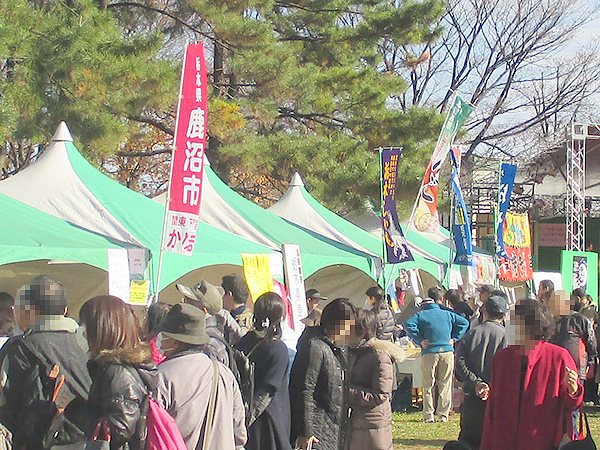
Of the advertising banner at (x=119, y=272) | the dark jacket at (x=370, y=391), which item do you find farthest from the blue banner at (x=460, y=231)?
the dark jacket at (x=370, y=391)

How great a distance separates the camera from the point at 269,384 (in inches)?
187

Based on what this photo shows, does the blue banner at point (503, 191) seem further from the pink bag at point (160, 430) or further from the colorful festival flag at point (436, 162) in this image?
the pink bag at point (160, 430)

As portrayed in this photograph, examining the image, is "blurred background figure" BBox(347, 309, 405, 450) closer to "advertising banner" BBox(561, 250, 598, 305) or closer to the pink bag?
the pink bag

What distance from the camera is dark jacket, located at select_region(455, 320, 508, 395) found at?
6.31 meters

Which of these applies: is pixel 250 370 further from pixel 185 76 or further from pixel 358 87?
pixel 358 87

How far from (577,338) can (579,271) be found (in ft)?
29.0

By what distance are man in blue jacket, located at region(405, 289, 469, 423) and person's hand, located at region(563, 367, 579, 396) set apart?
509cm

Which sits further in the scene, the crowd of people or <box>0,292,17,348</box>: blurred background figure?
<box>0,292,17,348</box>: blurred background figure

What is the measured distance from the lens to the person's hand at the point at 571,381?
13.9 feet

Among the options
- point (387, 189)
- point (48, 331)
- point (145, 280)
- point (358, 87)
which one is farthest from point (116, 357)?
point (358, 87)

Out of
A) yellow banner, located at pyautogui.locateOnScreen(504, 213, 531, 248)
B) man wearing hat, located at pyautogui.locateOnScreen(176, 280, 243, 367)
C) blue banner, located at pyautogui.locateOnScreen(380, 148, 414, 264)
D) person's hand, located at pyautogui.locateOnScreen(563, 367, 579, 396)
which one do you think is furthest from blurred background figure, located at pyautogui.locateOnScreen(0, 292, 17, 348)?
yellow banner, located at pyautogui.locateOnScreen(504, 213, 531, 248)

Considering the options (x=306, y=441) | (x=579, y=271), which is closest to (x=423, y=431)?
(x=306, y=441)

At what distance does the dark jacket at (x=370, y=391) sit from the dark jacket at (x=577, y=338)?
3319 mm

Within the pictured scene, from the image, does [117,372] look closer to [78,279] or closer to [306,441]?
[306,441]
